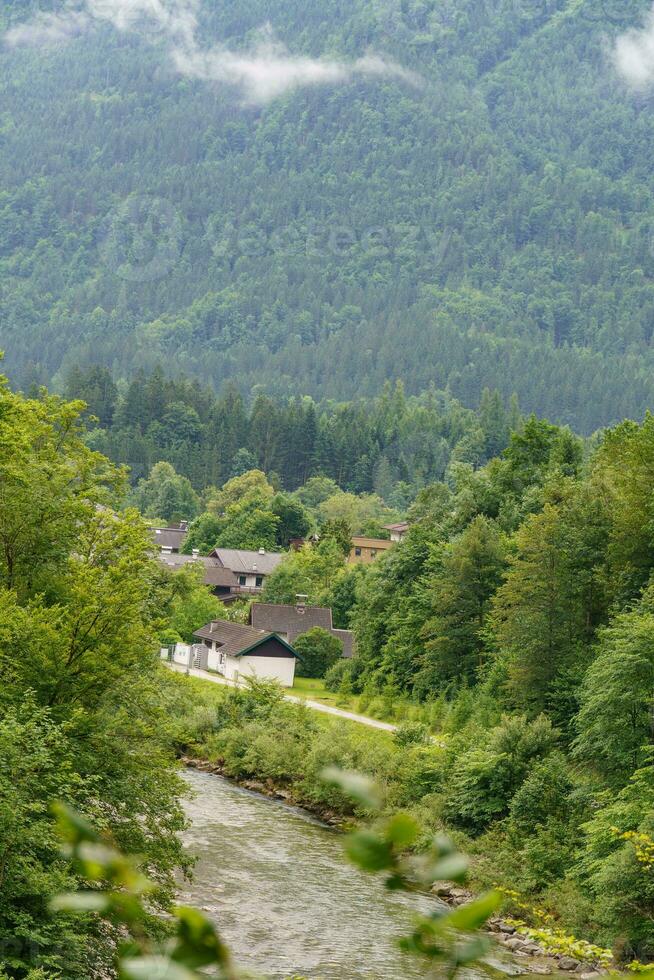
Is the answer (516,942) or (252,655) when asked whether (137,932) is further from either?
(252,655)

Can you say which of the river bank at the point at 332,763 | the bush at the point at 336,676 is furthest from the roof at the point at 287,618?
the river bank at the point at 332,763

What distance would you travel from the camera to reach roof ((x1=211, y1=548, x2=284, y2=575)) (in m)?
108

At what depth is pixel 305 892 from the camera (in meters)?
33.9

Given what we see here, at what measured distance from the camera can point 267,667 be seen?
76.2 meters

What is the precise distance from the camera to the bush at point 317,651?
80.5m

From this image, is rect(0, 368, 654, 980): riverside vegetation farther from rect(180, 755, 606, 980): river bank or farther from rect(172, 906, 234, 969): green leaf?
rect(172, 906, 234, 969): green leaf

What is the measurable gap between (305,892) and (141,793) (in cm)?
Result: 1039

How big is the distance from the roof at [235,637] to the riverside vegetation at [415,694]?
17.2ft

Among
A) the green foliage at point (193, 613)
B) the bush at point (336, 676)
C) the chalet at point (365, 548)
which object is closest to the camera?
the bush at point (336, 676)

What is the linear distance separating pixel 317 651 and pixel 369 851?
259 ft

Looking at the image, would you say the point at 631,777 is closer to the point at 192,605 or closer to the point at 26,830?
the point at 26,830

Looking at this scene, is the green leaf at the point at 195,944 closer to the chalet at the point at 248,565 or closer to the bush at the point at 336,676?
the bush at the point at 336,676

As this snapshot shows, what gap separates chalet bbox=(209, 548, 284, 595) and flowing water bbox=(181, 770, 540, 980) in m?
61.1

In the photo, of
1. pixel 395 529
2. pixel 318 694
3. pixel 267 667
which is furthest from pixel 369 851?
pixel 395 529
